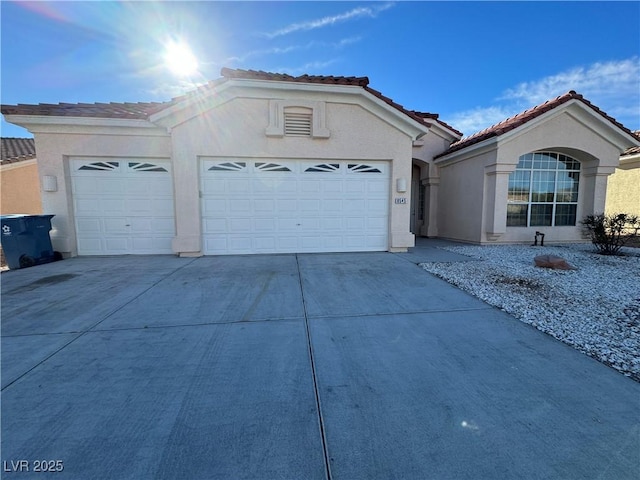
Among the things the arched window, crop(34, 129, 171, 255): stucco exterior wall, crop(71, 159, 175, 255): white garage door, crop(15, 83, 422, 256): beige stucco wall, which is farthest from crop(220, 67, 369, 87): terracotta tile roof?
the arched window

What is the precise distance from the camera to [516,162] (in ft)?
31.1

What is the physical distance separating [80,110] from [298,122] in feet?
19.5

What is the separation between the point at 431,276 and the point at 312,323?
3.34m

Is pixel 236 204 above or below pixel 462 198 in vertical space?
below

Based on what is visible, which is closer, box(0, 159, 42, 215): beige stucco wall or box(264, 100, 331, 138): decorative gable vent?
box(264, 100, 331, 138): decorative gable vent

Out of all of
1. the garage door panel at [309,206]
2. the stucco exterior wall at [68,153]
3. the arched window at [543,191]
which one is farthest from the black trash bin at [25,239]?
the arched window at [543,191]

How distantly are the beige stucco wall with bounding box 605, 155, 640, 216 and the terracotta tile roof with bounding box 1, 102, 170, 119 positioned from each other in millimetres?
18523

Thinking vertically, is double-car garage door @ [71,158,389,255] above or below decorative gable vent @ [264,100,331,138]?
below

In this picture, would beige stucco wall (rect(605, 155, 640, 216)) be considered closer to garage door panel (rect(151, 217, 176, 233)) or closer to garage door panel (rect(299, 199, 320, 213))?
garage door panel (rect(299, 199, 320, 213))

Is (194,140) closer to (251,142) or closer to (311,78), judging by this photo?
(251,142)

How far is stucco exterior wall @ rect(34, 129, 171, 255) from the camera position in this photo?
7.69 metres

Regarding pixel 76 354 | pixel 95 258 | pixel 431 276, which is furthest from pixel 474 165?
pixel 95 258

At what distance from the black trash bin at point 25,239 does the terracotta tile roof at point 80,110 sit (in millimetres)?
2734

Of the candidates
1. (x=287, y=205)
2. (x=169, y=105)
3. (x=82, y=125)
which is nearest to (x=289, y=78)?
(x=169, y=105)
